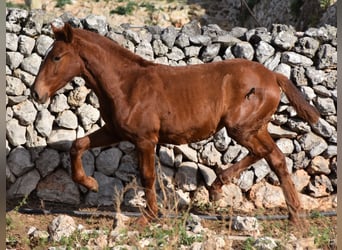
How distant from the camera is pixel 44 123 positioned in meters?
7.83

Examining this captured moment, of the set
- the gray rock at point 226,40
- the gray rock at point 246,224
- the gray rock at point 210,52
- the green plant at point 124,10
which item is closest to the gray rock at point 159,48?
the gray rock at point 210,52

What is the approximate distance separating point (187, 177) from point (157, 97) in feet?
5.24

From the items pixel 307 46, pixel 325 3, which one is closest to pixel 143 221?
pixel 307 46

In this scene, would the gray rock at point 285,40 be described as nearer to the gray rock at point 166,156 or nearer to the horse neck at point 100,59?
the gray rock at point 166,156

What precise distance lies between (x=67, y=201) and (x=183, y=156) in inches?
58.6

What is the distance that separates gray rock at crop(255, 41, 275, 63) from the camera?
8.13 m

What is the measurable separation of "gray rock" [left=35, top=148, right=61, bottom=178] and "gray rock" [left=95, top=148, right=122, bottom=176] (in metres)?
0.50

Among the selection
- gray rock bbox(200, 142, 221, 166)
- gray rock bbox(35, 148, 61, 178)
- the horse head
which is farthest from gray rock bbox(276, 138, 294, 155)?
the horse head

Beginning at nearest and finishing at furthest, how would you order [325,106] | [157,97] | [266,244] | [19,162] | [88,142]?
[266,244]
[157,97]
[88,142]
[19,162]
[325,106]

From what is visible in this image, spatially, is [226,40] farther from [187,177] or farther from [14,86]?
[14,86]

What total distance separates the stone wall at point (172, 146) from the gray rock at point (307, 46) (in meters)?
0.01

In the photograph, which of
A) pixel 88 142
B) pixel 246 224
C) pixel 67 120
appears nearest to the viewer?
pixel 246 224

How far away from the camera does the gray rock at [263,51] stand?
26.7ft

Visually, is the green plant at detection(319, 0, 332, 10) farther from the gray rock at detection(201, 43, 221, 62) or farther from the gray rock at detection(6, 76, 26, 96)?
the gray rock at detection(6, 76, 26, 96)
